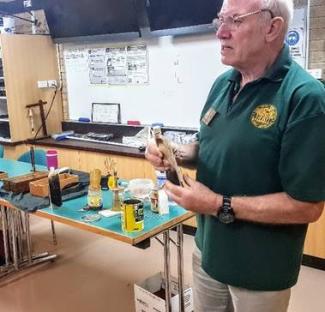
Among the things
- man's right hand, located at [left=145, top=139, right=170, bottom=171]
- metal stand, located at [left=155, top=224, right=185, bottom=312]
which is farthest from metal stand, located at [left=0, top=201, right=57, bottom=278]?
man's right hand, located at [left=145, top=139, right=170, bottom=171]

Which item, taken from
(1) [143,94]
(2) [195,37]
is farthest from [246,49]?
(1) [143,94]

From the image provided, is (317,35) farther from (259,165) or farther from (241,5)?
(259,165)

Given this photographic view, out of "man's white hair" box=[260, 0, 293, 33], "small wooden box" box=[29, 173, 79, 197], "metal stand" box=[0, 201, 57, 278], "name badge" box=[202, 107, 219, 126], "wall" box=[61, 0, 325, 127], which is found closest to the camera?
"man's white hair" box=[260, 0, 293, 33]

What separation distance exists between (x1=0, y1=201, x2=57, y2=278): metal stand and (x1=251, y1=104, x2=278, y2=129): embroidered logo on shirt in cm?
217

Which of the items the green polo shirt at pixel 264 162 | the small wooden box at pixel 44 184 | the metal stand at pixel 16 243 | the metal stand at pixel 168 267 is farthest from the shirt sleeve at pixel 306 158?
the metal stand at pixel 16 243

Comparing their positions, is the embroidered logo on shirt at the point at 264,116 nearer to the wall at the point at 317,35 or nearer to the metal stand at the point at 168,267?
the metal stand at the point at 168,267

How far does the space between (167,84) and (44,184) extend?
1811 millimetres

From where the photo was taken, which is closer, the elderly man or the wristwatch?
the elderly man

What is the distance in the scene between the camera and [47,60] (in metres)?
4.49

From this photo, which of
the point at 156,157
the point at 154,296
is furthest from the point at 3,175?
the point at 156,157

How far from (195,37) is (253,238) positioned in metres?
2.58

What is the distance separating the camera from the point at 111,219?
6.54ft

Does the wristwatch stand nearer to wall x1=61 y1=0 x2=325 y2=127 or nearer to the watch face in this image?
the watch face

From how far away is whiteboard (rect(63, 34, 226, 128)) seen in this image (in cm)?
351
